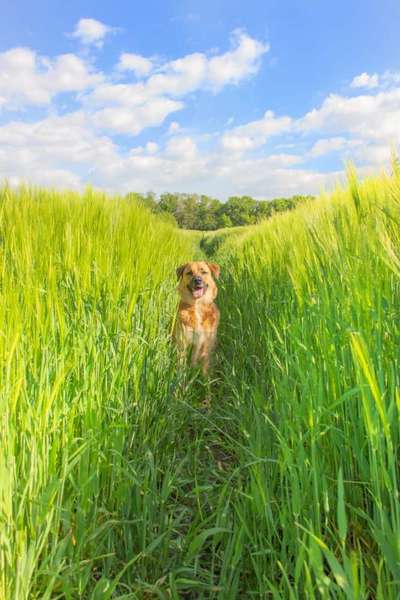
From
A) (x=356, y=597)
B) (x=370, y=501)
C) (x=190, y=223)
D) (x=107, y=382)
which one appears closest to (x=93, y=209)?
(x=107, y=382)

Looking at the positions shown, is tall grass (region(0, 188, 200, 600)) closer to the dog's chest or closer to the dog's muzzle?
the dog's chest

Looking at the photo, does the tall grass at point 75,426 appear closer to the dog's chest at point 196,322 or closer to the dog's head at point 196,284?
the dog's chest at point 196,322

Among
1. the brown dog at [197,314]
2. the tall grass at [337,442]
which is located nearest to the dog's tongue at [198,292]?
the brown dog at [197,314]

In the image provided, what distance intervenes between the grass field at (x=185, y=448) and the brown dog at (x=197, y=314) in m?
0.78

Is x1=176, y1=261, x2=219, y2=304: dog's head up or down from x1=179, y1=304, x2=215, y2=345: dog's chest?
up

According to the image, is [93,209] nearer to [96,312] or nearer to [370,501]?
[96,312]

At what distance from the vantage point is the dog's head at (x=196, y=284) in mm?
3730

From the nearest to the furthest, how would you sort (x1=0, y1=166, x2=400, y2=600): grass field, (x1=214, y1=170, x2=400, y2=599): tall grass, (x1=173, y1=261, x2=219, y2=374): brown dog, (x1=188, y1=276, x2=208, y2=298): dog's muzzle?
(x1=214, y1=170, x2=400, y2=599): tall grass → (x1=0, y1=166, x2=400, y2=600): grass field → (x1=173, y1=261, x2=219, y2=374): brown dog → (x1=188, y1=276, x2=208, y2=298): dog's muzzle

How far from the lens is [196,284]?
3701 millimetres

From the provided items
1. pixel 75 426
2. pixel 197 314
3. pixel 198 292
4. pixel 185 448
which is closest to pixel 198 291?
pixel 198 292

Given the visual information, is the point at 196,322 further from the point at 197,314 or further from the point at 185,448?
the point at 185,448

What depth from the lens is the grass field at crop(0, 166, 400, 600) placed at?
102cm

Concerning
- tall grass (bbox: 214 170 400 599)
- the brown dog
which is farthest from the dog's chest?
tall grass (bbox: 214 170 400 599)

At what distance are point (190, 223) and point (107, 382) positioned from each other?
2305 inches
